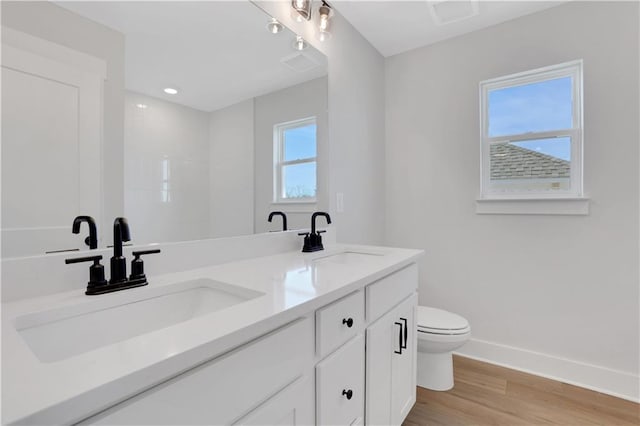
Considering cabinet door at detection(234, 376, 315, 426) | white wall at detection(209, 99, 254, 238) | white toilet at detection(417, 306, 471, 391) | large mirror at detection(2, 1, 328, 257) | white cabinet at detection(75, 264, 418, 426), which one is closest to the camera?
white cabinet at detection(75, 264, 418, 426)

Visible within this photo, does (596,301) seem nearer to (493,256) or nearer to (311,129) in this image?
(493,256)

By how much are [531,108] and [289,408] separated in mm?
2396

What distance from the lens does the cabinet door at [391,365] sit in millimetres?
1107

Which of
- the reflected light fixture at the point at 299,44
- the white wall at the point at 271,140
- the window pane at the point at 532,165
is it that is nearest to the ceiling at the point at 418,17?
the reflected light fixture at the point at 299,44

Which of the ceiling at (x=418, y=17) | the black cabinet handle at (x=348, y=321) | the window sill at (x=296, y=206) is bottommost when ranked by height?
the black cabinet handle at (x=348, y=321)

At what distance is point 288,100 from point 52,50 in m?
1.00

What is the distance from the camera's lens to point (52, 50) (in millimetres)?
771

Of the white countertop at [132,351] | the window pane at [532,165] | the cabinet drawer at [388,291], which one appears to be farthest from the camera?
the window pane at [532,165]

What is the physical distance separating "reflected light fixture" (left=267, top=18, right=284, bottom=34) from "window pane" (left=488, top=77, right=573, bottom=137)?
5.39 ft

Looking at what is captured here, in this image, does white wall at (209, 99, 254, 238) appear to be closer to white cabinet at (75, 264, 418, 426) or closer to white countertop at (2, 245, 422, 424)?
white countertop at (2, 245, 422, 424)

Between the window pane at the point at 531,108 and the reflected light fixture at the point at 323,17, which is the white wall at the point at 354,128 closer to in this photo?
the reflected light fixture at the point at 323,17

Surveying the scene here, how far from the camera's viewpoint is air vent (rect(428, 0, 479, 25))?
1923 millimetres

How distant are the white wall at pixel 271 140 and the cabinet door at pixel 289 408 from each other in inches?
31.1

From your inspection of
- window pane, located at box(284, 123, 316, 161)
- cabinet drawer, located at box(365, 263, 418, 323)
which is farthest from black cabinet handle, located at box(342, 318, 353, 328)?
window pane, located at box(284, 123, 316, 161)
